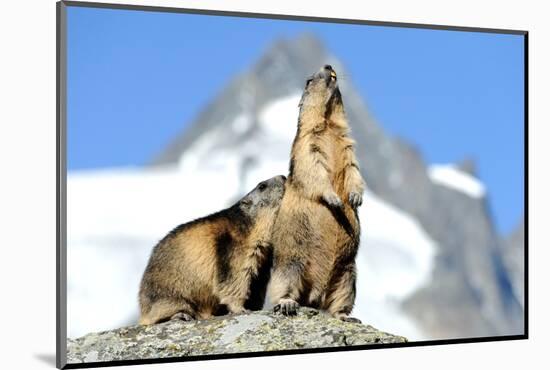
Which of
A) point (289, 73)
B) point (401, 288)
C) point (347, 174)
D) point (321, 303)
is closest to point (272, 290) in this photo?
point (321, 303)

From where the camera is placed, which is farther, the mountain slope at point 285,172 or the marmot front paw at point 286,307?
the mountain slope at point 285,172

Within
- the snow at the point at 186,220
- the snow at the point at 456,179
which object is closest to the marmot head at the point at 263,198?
the snow at the point at 186,220

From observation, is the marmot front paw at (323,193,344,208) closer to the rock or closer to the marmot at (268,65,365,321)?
the marmot at (268,65,365,321)

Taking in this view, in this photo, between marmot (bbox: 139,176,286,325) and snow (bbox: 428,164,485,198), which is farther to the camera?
snow (bbox: 428,164,485,198)

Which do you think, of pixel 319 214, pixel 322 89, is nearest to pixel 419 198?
pixel 322 89

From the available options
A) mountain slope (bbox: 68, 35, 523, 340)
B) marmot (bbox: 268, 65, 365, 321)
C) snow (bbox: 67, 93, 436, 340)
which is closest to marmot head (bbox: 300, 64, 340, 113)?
marmot (bbox: 268, 65, 365, 321)

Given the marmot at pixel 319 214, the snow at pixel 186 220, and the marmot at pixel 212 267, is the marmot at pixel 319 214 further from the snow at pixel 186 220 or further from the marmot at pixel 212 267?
the snow at pixel 186 220
